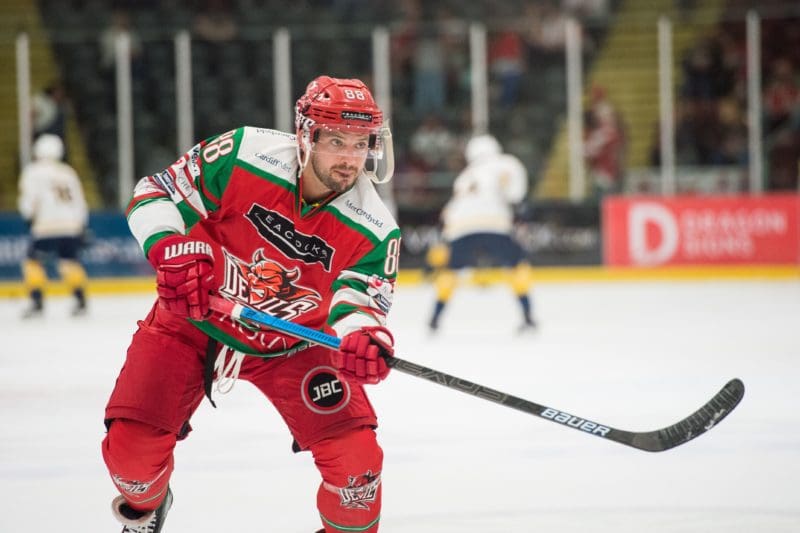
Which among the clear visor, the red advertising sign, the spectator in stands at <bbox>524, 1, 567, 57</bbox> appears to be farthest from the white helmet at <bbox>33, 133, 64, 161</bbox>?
the clear visor

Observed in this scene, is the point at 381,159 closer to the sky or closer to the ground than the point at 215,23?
closer to the ground

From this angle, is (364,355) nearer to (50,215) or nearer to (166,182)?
(166,182)

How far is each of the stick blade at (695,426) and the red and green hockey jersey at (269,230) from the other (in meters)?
0.67

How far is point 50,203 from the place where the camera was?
884cm

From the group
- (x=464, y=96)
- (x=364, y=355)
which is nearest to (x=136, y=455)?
(x=364, y=355)

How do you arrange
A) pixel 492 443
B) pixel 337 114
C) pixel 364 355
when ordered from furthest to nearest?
pixel 492 443, pixel 337 114, pixel 364 355

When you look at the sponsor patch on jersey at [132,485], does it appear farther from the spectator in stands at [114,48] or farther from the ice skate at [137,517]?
the spectator in stands at [114,48]

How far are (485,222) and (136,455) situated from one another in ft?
17.6

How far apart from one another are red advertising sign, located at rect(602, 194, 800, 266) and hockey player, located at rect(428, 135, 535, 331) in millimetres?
3326

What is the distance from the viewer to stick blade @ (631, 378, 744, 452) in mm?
2730

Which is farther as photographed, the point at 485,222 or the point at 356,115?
the point at 485,222

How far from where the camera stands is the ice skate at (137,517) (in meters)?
2.56

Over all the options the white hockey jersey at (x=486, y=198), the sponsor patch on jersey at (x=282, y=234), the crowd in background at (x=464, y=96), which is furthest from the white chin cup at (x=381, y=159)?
the crowd in background at (x=464, y=96)

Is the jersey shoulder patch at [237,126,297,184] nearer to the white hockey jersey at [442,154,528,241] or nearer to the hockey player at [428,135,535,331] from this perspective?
the hockey player at [428,135,535,331]
